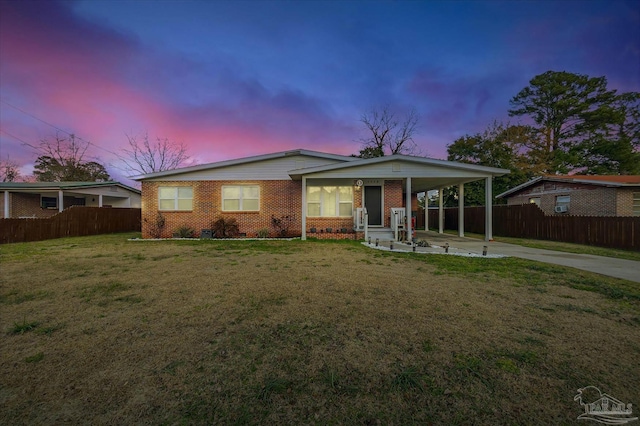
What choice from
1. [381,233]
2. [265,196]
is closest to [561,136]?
[381,233]

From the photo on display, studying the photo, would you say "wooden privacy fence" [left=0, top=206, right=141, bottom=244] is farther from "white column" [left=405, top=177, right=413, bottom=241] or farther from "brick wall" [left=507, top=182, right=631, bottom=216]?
"brick wall" [left=507, top=182, right=631, bottom=216]

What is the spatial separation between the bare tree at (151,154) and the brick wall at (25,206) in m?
9.10

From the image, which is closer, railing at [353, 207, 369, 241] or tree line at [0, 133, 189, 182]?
railing at [353, 207, 369, 241]

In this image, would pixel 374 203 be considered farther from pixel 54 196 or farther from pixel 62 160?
pixel 62 160

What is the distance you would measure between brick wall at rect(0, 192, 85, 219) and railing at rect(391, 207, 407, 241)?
24935 mm

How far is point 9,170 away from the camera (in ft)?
106

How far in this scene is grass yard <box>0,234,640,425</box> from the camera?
1.83 meters

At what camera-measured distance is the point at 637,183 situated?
13773 mm

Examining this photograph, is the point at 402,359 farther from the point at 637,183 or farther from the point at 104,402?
the point at 637,183

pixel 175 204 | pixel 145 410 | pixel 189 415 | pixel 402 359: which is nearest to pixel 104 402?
pixel 145 410

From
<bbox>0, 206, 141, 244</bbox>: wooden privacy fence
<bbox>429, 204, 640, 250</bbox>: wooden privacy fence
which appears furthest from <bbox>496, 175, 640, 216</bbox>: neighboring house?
<bbox>0, 206, 141, 244</bbox>: wooden privacy fence

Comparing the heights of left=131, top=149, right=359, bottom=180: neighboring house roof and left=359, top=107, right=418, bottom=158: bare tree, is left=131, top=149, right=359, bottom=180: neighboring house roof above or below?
below

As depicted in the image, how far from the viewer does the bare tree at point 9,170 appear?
31672 millimetres

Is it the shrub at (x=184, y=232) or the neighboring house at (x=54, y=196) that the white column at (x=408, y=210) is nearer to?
the shrub at (x=184, y=232)
